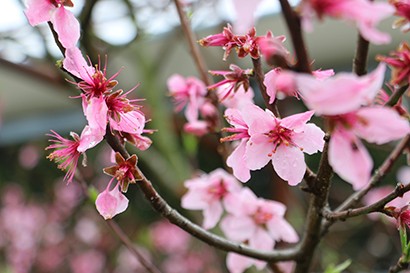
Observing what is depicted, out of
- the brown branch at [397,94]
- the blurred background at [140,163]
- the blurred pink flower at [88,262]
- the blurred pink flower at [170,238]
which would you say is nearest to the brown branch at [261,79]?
the brown branch at [397,94]

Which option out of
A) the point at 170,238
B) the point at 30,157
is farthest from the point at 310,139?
the point at 30,157

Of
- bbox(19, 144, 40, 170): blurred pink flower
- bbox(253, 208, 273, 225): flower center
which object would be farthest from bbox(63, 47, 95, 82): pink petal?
bbox(19, 144, 40, 170): blurred pink flower

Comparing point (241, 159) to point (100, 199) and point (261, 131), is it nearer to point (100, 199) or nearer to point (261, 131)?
point (261, 131)

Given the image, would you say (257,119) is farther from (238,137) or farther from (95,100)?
(95,100)

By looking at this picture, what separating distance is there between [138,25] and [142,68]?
368mm

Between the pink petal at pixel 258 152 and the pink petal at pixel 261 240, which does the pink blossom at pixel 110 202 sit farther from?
the pink petal at pixel 261 240

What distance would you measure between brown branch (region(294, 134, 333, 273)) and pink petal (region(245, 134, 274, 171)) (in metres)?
0.06

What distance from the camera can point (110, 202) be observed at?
2.04 feet

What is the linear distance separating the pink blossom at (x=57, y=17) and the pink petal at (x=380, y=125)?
0.33m

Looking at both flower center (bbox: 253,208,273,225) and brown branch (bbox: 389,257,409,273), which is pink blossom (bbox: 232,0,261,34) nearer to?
brown branch (bbox: 389,257,409,273)

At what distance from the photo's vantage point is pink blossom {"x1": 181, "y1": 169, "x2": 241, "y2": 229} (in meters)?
0.94

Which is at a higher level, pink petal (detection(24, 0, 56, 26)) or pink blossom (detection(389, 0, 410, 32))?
pink petal (detection(24, 0, 56, 26))

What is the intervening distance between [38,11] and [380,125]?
395mm

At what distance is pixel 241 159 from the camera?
643 mm
